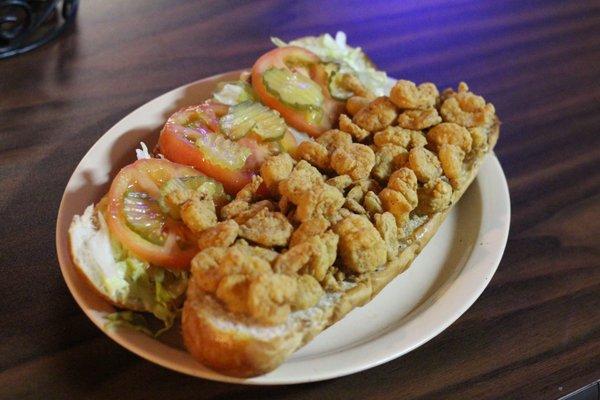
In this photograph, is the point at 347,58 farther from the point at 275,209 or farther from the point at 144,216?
the point at 144,216

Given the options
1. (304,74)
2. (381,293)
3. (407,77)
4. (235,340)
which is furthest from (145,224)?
(407,77)

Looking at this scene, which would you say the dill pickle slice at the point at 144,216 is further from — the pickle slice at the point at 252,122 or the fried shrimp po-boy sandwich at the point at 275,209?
the pickle slice at the point at 252,122

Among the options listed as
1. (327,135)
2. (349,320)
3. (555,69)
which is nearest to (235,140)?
(327,135)

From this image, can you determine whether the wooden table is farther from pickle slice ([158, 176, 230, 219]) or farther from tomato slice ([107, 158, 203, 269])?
pickle slice ([158, 176, 230, 219])

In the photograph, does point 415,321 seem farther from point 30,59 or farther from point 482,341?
point 30,59

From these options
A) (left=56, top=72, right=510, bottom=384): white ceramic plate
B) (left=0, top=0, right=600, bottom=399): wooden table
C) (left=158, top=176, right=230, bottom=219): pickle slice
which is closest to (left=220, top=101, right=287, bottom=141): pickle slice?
(left=158, top=176, right=230, bottom=219): pickle slice

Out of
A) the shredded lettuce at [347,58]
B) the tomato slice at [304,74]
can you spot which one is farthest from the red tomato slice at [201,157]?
the shredded lettuce at [347,58]
